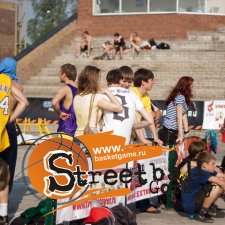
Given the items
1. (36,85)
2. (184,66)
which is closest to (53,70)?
Answer: (36,85)

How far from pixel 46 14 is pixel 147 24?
2493 centimetres

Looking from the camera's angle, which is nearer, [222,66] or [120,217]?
[120,217]

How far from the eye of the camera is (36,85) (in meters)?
27.8

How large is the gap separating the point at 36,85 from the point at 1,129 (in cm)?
2064

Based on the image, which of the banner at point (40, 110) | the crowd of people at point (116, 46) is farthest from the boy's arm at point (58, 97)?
the crowd of people at point (116, 46)

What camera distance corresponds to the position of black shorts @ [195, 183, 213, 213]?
7.88 meters

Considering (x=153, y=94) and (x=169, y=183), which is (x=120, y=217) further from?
(x=153, y=94)

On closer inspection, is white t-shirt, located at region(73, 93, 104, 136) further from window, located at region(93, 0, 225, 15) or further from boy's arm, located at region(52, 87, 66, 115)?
window, located at region(93, 0, 225, 15)

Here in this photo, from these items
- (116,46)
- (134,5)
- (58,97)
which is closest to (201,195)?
(58,97)

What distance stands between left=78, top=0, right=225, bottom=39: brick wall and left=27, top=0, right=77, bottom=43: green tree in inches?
823

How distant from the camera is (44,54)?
30016 mm

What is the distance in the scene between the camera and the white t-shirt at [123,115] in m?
7.69

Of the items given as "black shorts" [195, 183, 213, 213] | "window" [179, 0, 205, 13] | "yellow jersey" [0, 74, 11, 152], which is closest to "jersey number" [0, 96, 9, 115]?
"yellow jersey" [0, 74, 11, 152]

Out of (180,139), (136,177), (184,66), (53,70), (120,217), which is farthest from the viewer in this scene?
(53,70)
